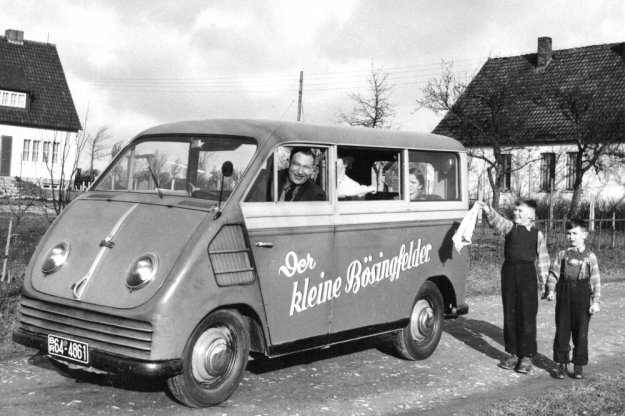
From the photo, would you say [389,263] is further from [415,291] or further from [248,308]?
[248,308]

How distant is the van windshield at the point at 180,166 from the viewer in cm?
640

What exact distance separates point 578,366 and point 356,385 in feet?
7.42

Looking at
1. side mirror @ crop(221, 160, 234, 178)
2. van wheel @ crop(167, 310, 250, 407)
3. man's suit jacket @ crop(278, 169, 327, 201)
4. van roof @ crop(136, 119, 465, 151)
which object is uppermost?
van roof @ crop(136, 119, 465, 151)

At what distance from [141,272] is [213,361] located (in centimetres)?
86

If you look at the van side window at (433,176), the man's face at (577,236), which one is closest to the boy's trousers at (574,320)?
the man's face at (577,236)

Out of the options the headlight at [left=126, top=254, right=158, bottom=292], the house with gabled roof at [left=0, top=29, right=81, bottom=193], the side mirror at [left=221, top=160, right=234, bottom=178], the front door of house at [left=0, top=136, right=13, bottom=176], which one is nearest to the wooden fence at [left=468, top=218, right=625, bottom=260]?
the side mirror at [left=221, top=160, right=234, bottom=178]

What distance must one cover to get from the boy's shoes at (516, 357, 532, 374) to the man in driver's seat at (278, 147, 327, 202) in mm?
2629

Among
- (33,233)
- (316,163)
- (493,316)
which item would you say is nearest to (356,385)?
(316,163)

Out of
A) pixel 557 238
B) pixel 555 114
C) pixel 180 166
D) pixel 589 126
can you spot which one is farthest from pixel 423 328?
pixel 555 114

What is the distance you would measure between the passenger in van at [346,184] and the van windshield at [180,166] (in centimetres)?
99

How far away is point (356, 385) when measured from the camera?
6.83 metres

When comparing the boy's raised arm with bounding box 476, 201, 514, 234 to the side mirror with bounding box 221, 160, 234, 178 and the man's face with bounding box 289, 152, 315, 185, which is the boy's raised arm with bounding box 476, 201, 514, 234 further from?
the side mirror with bounding box 221, 160, 234, 178

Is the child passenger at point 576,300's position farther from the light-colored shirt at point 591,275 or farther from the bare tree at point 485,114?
the bare tree at point 485,114

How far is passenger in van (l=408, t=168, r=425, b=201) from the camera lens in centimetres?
793
